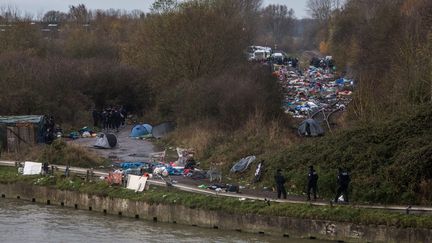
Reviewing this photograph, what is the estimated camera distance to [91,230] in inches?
1309

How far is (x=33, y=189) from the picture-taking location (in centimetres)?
4016

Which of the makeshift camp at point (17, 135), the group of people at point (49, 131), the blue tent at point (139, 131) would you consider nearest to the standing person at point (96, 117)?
the blue tent at point (139, 131)

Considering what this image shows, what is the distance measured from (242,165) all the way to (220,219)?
22.5 ft

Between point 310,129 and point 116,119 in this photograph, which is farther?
point 116,119

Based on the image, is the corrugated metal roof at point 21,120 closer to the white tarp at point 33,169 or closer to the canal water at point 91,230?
the white tarp at point 33,169

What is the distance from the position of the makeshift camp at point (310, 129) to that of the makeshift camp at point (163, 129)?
29.1 ft

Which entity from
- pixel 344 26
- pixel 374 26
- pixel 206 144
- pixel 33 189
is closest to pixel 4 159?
pixel 33 189

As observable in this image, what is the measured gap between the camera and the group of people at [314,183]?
32.5 m

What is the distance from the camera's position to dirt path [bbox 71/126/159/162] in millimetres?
45956

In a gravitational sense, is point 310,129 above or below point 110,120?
above

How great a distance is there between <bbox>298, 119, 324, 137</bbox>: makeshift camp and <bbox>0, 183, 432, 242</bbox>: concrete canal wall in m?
17.1

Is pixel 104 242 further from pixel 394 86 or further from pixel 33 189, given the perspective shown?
pixel 394 86

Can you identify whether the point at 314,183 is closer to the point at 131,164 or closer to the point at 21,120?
the point at 131,164

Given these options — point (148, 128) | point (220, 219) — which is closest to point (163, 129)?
point (148, 128)
